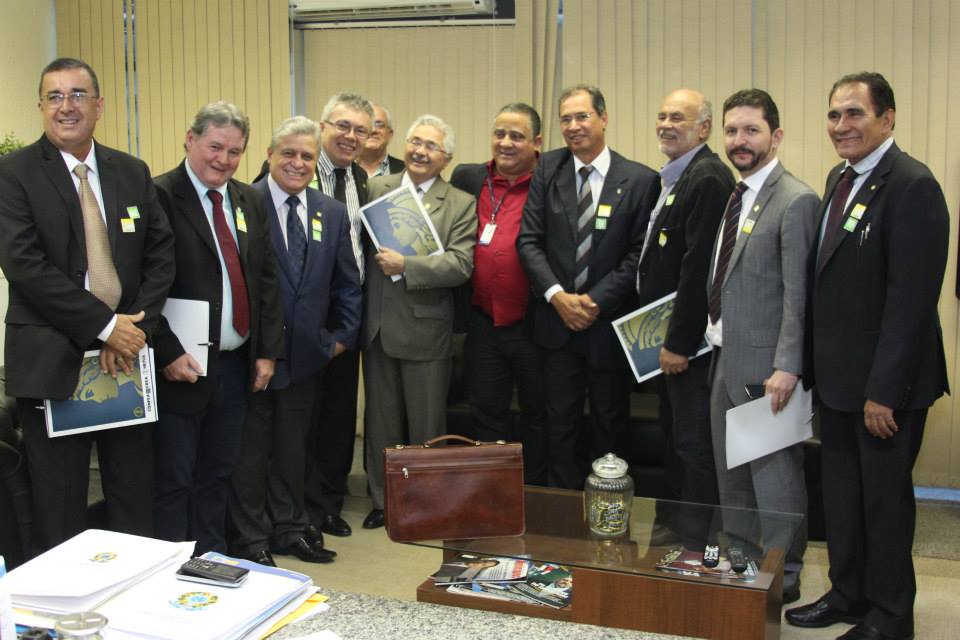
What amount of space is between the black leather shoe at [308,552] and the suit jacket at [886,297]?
196cm

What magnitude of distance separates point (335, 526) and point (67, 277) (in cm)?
174

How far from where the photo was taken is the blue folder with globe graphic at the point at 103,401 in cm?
277

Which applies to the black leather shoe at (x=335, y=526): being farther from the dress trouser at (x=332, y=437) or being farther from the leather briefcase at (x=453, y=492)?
the leather briefcase at (x=453, y=492)

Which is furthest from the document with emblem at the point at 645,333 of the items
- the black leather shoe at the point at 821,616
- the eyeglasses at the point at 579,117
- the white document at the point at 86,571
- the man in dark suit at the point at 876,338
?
the white document at the point at 86,571

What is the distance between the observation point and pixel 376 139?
4.48 meters

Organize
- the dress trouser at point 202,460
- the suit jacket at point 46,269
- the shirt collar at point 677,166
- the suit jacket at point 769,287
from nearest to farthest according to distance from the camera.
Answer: the suit jacket at point 46,269 < the suit jacket at point 769,287 < the dress trouser at point 202,460 < the shirt collar at point 677,166

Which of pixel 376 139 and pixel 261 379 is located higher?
pixel 376 139

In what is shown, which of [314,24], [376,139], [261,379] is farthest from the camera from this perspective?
[314,24]

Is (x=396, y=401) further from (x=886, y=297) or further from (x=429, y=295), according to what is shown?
(x=886, y=297)

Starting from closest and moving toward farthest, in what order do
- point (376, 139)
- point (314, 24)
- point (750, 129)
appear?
point (750, 129) < point (376, 139) < point (314, 24)

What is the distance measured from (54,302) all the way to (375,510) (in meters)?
1.83

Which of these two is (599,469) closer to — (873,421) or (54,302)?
(873,421)

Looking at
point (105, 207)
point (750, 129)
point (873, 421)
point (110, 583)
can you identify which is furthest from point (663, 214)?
point (110, 583)

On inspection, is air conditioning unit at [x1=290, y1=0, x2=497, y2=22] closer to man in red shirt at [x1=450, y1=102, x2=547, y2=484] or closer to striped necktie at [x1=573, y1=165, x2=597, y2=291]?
man in red shirt at [x1=450, y1=102, x2=547, y2=484]
